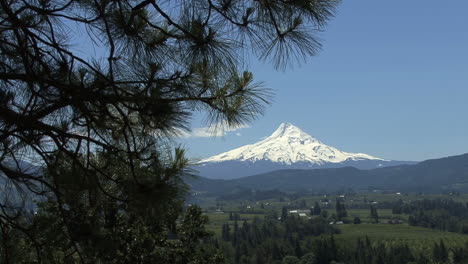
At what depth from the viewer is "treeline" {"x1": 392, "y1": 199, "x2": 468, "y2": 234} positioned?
118750mm

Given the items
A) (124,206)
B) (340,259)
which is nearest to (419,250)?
(340,259)

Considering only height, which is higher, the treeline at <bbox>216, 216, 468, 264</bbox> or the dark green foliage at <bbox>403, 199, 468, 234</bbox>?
the dark green foliage at <bbox>403, 199, 468, 234</bbox>

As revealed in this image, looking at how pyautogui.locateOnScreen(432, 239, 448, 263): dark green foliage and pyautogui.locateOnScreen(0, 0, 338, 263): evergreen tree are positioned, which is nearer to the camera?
pyautogui.locateOnScreen(0, 0, 338, 263): evergreen tree

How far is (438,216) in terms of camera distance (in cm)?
13238

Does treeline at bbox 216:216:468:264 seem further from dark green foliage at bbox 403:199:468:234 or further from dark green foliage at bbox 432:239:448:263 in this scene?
dark green foliage at bbox 403:199:468:234

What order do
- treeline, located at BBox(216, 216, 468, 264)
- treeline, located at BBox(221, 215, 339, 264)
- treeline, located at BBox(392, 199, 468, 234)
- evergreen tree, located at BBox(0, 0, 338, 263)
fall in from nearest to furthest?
evergreen tree, located at BBox(0, 0, 338, 263), treeline, located at BBox(216, 216, 468, 264), treeline, located at BBox(221, 215, 339, 264), treeline, located at BBox(392, 199, 468, 234)

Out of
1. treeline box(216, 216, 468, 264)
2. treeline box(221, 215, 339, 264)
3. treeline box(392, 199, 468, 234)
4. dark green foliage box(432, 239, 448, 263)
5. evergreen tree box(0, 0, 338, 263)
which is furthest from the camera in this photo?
treeline box(392, 199, 468, 234)

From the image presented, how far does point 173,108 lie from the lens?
292cm

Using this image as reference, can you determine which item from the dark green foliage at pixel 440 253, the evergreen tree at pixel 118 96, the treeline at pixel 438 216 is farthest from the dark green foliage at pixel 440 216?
the evergreen tree at pixel 118 96

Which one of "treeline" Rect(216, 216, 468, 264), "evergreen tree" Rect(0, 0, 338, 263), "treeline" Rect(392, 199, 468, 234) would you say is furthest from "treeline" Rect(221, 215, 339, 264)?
"evergreen tree" Rect(0, 0, 338, 263)

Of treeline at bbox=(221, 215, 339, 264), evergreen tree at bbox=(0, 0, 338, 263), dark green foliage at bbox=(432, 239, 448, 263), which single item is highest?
evergreen tree at bbox=(0, 0, 338, 263)

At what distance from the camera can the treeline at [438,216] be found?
390 ft

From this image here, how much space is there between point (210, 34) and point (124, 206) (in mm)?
1431

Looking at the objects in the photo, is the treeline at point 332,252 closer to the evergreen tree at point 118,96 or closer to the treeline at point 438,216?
the treeline at point 438,216
